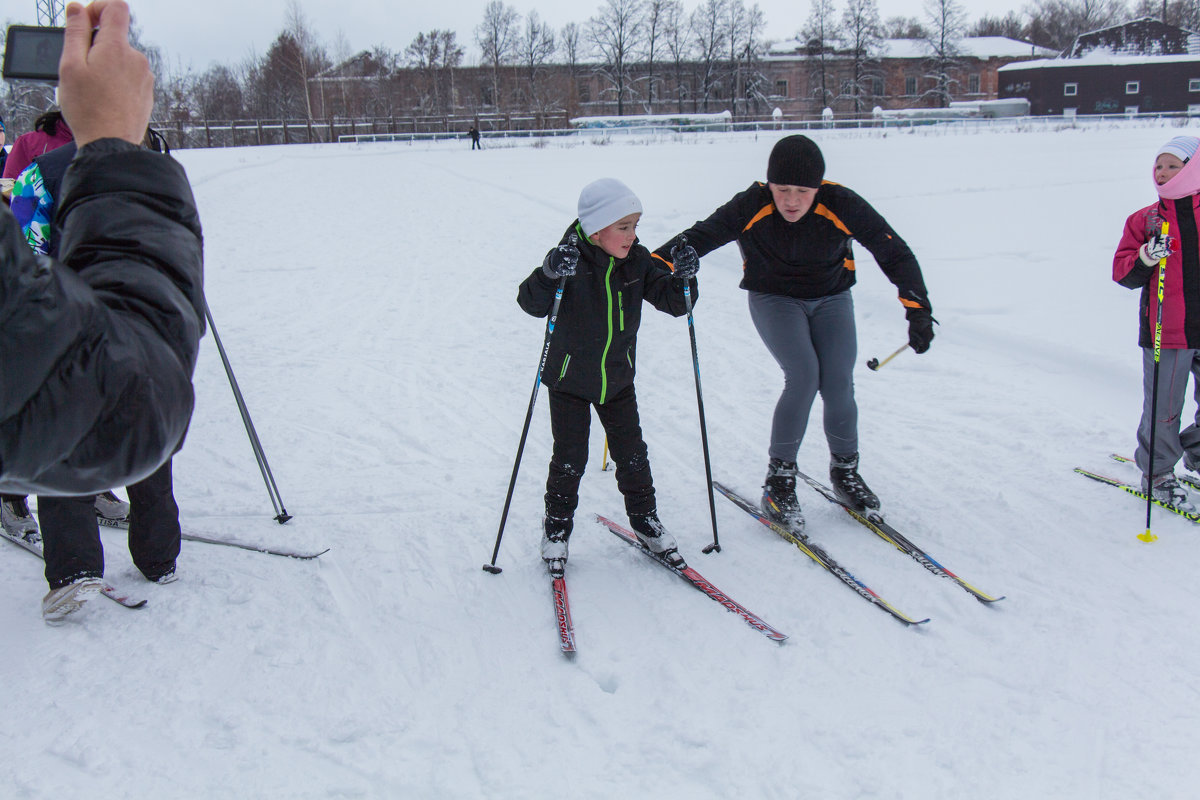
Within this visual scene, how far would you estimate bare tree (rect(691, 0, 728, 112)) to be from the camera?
64750 mm

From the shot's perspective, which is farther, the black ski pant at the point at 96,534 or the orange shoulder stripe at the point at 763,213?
the orange shoulder stripe at the point at 763,213

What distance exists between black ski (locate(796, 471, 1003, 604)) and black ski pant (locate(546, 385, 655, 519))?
1155mm

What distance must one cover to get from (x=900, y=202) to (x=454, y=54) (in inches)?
2394

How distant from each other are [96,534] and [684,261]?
274 centimetres

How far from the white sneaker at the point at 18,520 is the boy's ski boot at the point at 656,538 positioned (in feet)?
9.60

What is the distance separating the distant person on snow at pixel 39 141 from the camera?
3.32 m

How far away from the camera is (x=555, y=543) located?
3.64 m

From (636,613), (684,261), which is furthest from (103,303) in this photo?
(684,261)

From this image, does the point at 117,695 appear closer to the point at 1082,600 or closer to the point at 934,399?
the point at 1082,600

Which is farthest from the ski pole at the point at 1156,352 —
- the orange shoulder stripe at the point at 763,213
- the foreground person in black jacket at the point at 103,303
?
the foreground person in black jacket at the point at 103,303

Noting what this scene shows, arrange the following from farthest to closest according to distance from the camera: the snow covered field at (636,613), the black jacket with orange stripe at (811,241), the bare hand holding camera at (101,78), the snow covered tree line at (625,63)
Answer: the snow covered tree line at (625,63)
the black jacket with orange stripe at (811,241)
the snow covered field at (636,613)
the bare hand holding camera at (101,78)

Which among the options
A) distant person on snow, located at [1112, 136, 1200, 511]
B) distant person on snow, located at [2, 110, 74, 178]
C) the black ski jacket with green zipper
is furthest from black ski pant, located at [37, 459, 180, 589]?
distant person on snow, located at [1112, 136, 1200, 511]

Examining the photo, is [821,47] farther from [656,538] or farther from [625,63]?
[656,538]

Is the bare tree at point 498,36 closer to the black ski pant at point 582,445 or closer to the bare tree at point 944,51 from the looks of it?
the bare tree at point 944,51
